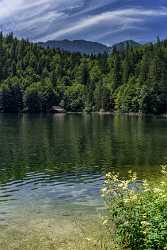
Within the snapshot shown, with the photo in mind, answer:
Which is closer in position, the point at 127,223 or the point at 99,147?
the point at 127,223

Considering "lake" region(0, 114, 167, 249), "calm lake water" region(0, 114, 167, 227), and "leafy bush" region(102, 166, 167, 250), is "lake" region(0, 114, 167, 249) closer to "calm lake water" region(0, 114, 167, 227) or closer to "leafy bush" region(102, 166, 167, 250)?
"calm lake water" region(0, 114, 167, 227)

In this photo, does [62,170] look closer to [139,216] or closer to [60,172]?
[60,172]

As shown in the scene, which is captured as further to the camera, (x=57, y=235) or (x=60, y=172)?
(x=60, y=172)

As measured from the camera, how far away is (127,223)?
61.4ft

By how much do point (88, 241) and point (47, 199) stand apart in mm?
13768

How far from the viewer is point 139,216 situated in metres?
18.7

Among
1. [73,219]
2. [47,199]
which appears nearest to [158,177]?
[47,199]

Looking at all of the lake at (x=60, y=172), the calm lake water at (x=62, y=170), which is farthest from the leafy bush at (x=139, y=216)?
the calm lake water at (x=62, y=170)

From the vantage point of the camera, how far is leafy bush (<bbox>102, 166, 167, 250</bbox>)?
17109mm

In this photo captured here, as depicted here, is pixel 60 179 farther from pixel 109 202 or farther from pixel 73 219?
pixel 109 202

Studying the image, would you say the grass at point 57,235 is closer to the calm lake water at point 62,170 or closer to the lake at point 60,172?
the lake at point 60,172

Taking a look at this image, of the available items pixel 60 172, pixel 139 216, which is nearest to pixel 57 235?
pixel 139 216

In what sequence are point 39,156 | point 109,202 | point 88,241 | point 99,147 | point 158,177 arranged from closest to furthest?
point 109,202
point 88,241
point 158,177
point 39,156
point 99,147

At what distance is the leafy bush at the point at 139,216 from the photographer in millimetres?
17109
